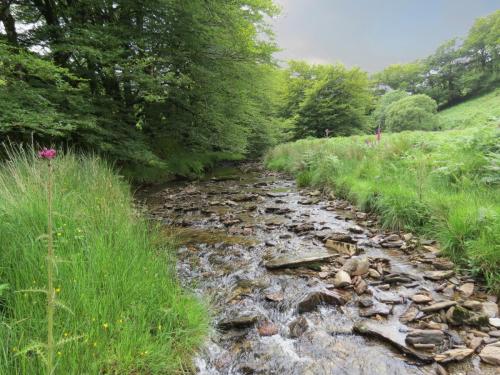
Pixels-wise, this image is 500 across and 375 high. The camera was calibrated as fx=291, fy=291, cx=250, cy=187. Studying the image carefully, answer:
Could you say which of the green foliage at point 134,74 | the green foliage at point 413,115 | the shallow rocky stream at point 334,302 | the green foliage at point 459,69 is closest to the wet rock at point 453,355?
the shallow rocky stream at point 334,302

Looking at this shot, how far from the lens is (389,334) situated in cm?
249

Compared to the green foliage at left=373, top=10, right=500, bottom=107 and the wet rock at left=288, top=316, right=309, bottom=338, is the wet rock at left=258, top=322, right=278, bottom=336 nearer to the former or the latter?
the wet rock at left=288, top=316, right=309, bottom=338

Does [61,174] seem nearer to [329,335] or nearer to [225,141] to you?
[329,335]

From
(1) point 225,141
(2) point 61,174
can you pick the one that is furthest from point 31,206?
(1) point 225,141

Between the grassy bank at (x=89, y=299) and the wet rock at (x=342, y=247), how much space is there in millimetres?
2444

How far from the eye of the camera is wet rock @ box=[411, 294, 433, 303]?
2916mm

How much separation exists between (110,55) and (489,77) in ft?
170

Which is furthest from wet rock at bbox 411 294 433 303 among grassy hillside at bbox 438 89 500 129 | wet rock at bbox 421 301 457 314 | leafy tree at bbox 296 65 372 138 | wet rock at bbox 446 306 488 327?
leafy tree at bbox 296 65 372 138

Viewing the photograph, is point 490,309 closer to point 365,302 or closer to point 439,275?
point 439,275

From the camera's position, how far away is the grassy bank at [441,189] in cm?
336

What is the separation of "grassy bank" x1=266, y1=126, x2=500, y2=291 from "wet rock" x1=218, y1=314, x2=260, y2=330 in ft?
8.07

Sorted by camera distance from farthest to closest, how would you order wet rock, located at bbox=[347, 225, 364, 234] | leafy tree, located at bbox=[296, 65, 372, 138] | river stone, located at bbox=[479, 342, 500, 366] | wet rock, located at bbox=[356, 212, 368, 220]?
leafy tree, located at bbox=[296, 65, 372, 138], wet rock, located at bbox=[356, 212, 368, 220], wet rock, located at bbox=[347, 225, 364, 234], river stone, located at bbox=[479, 342, 500, 366]

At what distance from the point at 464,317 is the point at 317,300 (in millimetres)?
1276

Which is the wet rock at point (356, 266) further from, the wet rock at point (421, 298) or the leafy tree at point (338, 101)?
the leafy tree at point (338, 101)
